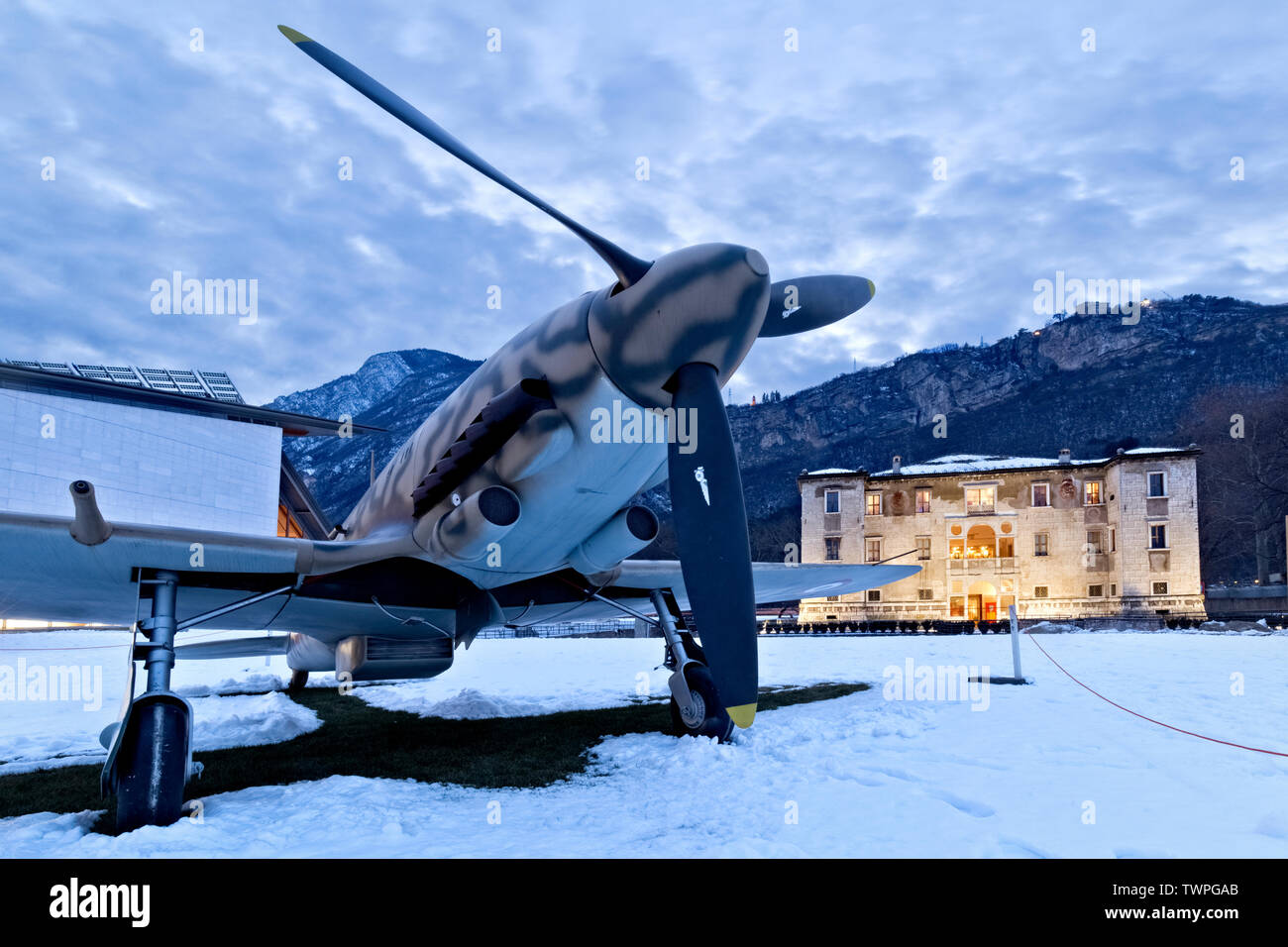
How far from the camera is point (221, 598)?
7.12 meters

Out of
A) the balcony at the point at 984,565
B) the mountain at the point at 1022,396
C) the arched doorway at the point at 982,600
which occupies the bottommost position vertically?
the arched doorway at the point at 982,600

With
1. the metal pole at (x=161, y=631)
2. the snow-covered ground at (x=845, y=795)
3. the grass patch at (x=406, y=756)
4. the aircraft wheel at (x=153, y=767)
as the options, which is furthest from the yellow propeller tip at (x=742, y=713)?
the metal pole at (x=161, y=631)

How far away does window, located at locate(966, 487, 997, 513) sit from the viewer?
165 feet

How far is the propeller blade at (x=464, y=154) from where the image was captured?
5.22m

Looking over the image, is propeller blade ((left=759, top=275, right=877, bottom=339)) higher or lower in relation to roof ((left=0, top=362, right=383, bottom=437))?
lower

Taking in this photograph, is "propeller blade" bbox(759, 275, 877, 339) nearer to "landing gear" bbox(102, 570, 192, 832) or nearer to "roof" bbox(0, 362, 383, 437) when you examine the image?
"landing gear" bbox(102, 570, 192, 832)

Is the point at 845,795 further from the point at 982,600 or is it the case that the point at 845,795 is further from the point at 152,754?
the point at 982,600

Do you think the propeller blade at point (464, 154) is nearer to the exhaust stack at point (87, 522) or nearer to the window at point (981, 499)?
the exhaust stack at point (87, 522)

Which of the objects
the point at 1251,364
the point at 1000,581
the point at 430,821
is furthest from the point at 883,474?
the point at 1251,364

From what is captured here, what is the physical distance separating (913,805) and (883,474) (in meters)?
49.0

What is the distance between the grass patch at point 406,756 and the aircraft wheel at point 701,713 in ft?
2.12

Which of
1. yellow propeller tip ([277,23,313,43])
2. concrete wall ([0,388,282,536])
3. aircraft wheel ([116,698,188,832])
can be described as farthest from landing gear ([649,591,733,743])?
concrete wall ([0,388,282,536])

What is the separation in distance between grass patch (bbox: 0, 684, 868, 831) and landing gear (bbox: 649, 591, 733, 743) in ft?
2.57
